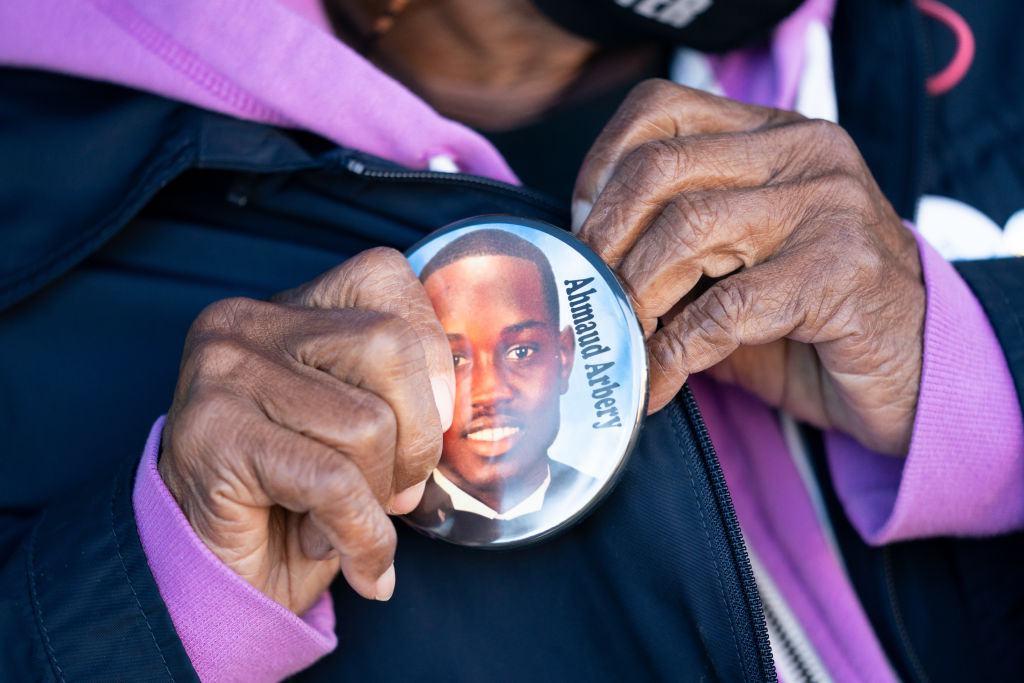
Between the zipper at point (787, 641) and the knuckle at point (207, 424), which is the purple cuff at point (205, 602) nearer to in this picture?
the knuckle at point (207, 424)

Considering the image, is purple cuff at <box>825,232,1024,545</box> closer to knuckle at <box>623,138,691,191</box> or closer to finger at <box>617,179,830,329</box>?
finger at <box>617,179,830,329</box>

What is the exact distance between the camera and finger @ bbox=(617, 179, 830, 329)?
2.51 feet

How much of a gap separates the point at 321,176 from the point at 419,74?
0.37 meters

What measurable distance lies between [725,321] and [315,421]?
0.42 metres

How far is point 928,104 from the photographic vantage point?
1129 millimetres

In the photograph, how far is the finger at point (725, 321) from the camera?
0.78 meters

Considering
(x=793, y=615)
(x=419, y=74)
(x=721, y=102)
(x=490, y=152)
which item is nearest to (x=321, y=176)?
(x=490, y=152)

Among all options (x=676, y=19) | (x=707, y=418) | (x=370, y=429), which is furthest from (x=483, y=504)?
(x=676, y=19)

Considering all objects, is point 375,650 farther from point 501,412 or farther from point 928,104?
point 928,104

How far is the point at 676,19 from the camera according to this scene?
3.49ft

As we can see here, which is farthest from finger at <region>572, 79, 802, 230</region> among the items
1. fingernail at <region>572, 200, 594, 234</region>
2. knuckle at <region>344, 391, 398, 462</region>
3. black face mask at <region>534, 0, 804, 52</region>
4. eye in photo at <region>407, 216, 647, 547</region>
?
knuckle at <region>344, 391, 398, 462</region>

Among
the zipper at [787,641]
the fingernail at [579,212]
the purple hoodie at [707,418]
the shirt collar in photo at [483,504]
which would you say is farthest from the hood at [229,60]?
the zipper at [787,641]

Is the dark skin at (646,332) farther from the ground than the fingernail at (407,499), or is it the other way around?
the dark skin at (646,332)

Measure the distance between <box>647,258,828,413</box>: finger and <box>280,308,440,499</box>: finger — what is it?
246mm
